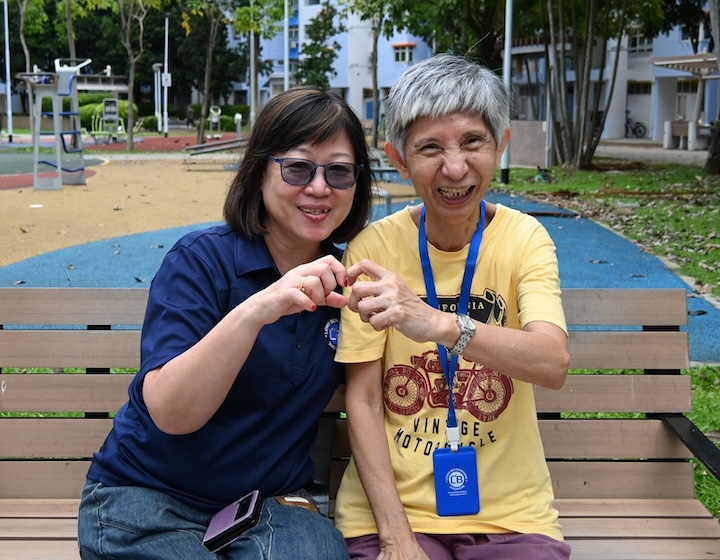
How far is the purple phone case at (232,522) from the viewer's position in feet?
7.25

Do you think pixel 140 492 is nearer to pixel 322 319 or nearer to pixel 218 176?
pixel 322 319

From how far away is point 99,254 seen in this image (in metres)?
10.1

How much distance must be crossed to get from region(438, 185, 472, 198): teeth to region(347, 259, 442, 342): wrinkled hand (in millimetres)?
365

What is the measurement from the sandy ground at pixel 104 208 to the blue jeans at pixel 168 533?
7.84m

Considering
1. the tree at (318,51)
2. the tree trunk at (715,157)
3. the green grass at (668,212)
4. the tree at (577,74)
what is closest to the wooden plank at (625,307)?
the green grass at (668,212)

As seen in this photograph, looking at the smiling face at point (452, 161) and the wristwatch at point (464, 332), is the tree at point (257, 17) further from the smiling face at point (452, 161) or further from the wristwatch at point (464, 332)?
the wristwatch at point (464, 332)

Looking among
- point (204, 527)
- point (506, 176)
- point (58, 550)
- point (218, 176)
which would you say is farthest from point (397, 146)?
point (218, 176)

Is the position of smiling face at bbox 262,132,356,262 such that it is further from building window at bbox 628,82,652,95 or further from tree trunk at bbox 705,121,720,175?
building window at bbox 628,82,652,95

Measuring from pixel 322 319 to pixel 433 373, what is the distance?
31 centimetres

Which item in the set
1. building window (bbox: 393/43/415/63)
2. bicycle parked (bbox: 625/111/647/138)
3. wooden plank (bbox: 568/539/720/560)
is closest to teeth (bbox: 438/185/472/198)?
wooden plank (bbox: 568/539/720/560)

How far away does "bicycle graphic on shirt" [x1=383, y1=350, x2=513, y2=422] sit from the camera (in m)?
2.46

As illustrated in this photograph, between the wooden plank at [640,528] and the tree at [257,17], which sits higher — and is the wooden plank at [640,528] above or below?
below

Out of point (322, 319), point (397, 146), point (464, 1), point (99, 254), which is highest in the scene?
point (464, 1)

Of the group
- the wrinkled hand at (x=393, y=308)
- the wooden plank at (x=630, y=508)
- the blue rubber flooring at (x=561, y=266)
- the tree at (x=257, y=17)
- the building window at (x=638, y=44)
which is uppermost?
the building window at (x=638, y=44)
